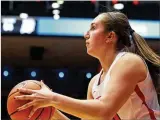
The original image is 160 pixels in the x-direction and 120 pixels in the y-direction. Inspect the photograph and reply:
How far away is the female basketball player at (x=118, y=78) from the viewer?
5.60 ft

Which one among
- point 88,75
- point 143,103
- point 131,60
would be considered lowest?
point 88,75

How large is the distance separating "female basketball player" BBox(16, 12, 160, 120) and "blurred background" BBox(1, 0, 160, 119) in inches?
155

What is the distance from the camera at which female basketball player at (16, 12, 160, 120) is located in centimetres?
171

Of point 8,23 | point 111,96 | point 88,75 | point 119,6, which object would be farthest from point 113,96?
point 88,75

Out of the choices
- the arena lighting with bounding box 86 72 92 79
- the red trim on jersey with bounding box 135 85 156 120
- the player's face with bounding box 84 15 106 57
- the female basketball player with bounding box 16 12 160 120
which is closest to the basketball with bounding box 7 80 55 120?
the female basketball player with bounding box 16 12 160 120

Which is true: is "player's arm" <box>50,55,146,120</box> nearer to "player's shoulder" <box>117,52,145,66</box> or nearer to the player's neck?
"player's shoulder" <box>117,52,145,66</box>

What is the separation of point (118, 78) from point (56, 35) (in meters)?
4.84

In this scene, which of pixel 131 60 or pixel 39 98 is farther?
pixel 131 60

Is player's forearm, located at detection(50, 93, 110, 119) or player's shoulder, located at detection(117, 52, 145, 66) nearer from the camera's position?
player's forearm, located at detection(50, 93, 110, 119)

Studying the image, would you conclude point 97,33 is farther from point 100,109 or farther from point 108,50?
point 100,109

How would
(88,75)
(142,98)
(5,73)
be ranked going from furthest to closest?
1. (88,75)
2. (5,73)
3. (142,98)

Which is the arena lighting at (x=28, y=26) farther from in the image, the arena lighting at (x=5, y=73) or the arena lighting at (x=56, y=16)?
the arena lighting at (x=5, y=73)

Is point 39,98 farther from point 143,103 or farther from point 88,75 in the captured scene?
point 88,75

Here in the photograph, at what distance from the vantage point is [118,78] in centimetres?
178
